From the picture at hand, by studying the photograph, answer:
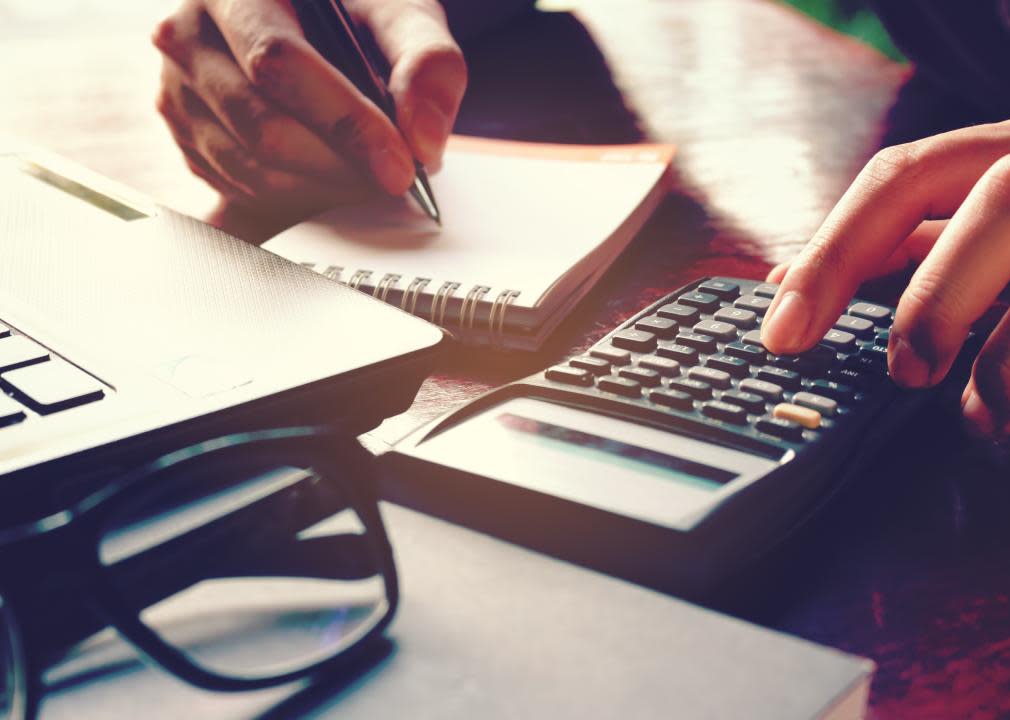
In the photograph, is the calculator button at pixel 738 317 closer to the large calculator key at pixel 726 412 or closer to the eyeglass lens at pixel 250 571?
the large calculator key at pixel 726 412

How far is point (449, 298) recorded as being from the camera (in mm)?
478

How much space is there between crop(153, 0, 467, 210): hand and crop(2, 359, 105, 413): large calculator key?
0.30 metres

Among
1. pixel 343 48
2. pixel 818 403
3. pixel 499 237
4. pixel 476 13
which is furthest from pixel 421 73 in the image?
pixel 476 13

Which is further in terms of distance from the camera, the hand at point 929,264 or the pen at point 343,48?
the pen at point 343,48

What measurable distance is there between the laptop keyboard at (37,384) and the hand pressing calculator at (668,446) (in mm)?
98

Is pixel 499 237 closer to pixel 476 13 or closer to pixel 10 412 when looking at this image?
pixel 10 412

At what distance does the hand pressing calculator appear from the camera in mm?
293

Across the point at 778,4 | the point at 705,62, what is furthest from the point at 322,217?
the point at 778,4

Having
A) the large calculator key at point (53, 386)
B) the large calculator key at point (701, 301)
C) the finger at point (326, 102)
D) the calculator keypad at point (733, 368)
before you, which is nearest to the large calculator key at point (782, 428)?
the calculator keypad at point (733, 368)

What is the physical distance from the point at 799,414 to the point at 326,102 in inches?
14.8

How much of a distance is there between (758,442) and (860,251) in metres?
0.14

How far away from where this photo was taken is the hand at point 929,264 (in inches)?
15.1

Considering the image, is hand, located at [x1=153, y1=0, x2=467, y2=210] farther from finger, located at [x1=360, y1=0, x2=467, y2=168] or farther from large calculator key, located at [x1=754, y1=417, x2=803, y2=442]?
large calculator key, located at [x1=754, y1=417, x2=803, y2=442]

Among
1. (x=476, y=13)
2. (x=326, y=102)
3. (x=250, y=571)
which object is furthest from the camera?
(x=476, y=13)
